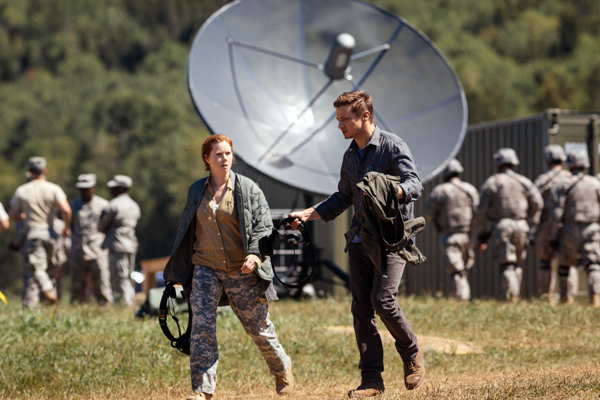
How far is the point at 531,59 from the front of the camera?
322 feet

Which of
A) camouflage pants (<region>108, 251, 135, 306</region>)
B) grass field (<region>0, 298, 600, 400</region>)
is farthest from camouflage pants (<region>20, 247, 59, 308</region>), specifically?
grass field (<region>0, 298, 600, 400</region>)

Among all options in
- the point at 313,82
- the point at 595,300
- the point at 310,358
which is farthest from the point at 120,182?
the point at 595,300

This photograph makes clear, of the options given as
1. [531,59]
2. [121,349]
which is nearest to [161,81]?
[531,59]

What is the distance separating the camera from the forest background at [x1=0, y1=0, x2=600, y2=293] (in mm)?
77938

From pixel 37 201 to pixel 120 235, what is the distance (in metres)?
1.59

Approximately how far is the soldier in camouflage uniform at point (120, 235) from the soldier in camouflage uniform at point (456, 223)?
481 cm

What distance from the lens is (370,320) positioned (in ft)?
18.4

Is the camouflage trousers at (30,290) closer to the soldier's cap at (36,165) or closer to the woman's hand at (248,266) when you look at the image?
the soldier's cap at (36,165)

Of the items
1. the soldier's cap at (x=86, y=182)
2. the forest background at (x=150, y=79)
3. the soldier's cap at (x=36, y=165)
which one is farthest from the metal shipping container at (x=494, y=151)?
the forest background at (x=150, y=79)

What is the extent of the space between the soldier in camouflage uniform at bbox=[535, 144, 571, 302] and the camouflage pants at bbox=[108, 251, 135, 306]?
650 centimetres

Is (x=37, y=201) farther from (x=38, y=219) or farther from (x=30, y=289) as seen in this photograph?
(x=30, y=289)

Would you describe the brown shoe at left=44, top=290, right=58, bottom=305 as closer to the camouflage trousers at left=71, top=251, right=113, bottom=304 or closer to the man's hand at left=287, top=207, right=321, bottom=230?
the camouflage trousers at left=71, top=251, right=113, bottom=304

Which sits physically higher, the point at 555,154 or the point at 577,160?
the point at 555,154

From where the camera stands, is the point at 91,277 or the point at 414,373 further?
the point at 91,277
